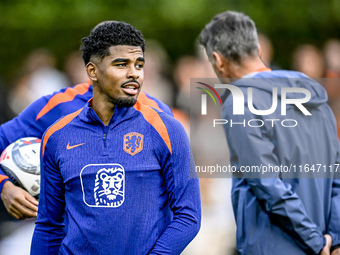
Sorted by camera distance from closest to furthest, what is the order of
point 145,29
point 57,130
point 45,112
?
point 57,130 → point 45,112 → point 145,29

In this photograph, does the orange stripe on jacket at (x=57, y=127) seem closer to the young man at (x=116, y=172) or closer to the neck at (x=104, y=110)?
the young man at (x=116, y=172)

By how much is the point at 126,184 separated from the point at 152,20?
711 cm

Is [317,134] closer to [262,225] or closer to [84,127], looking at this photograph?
[262,225]

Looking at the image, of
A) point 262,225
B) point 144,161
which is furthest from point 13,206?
point 262,225

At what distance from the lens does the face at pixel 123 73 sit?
11.2 ft

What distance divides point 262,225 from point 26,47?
6.98 metres

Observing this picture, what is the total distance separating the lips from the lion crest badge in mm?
225

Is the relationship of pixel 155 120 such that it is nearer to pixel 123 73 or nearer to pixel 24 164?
pixel 123 73

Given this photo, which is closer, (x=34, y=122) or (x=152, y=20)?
(x=34, y=122)

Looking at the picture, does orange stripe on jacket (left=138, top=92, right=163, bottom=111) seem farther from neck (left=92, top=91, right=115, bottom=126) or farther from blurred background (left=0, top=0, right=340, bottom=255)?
blurred background (left=0, top=0, right=340, bottom=255)

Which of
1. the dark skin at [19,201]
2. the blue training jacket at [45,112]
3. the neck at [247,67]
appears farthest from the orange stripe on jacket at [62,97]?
the neck at [247,67]

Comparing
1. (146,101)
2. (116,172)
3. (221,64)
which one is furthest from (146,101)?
(116,172)

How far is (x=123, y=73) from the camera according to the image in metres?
3.41

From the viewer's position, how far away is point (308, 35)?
33.0ft
